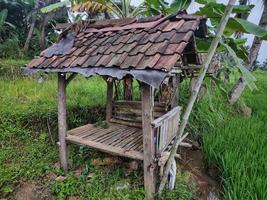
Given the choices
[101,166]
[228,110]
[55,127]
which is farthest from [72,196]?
[228,110]

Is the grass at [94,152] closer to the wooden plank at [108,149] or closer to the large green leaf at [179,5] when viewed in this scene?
the wooden plank at [108,149]

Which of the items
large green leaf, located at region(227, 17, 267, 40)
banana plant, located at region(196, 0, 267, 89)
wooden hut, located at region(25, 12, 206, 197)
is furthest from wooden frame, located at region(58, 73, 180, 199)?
large green leaf, located at region(227, 17, 267, 40)

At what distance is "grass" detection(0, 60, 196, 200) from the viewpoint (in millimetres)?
4141

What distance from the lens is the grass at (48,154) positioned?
414cm

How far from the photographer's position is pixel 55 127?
5.55 m

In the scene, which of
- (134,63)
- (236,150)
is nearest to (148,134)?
(134,63)

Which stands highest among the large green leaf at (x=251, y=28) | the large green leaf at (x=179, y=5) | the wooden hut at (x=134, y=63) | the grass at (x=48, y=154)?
the large green leaf at (x=179, y=5)

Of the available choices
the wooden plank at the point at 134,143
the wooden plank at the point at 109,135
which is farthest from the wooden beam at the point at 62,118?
the wooden plank at the point at 134,143

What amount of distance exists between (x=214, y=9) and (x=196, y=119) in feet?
8.49

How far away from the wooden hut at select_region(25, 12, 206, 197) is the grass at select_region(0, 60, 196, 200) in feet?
1.21

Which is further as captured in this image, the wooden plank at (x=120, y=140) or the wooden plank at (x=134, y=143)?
the wooden plank at (x=120, y=140)

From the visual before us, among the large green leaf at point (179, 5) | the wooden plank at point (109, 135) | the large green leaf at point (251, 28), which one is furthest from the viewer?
the wooden plank at point (109, 135)

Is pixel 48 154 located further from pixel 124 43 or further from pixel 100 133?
pixel 124 43

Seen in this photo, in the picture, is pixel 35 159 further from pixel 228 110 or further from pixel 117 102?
pixel 228 110
